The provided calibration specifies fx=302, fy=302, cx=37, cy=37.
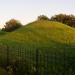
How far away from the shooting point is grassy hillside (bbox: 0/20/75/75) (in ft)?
50.1

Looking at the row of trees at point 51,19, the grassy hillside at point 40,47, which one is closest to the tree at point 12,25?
the row of trees at point 51,19

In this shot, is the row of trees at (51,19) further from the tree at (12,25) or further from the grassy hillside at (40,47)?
the grassy hillside at (40,47)

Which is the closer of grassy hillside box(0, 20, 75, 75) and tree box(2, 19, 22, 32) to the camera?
grassy hillside box(0, 20, 75, 75)

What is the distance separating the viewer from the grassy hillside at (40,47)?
50.1 ft

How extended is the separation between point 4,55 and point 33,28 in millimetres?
21810

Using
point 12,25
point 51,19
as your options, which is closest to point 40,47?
point 12,25

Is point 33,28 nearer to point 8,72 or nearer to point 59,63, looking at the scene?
point 59,63

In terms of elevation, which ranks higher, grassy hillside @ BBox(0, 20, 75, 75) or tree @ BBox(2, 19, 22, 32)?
tree @ BBox(2, 19, 22, 32)

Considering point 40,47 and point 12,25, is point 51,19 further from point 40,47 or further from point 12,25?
point 40,47

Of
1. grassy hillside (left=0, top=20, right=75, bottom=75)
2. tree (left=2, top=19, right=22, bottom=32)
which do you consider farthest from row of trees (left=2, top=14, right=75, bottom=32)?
grassy hillside (left=0, top=20, right=75, bottom=75)

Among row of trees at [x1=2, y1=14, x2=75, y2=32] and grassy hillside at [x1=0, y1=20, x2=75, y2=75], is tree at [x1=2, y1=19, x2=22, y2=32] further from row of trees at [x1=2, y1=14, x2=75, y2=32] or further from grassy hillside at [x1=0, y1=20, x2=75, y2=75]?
grassy hillside at [x1=0, y1=20, x2=75, y2=75]

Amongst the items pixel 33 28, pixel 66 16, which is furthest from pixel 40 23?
pixel 66 16

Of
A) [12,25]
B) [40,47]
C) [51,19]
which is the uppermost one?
[51,19]

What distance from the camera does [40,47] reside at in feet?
88.4
